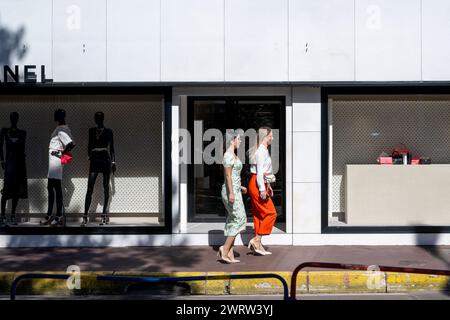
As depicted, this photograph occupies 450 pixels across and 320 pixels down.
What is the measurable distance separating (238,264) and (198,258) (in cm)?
80

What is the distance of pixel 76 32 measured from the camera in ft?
37.1

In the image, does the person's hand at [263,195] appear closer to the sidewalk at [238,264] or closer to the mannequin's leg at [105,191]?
the sidewalk at [238,264]

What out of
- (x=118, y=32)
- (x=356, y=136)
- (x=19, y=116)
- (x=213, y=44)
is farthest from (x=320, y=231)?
(x=19, y=116)

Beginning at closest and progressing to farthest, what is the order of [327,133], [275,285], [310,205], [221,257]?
[275,285], [221,257], [310,205], [327,133]

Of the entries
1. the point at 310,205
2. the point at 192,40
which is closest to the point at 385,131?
the point at 310,205

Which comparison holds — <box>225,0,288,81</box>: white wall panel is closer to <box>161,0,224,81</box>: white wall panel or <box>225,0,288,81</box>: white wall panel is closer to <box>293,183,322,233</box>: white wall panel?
<box>161,0,224,81</box>: white wall panel

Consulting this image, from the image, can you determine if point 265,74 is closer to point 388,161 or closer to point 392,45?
point 392,45

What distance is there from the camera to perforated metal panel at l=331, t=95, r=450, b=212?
12.2 metres

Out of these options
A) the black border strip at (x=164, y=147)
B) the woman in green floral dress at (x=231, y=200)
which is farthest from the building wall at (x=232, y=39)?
the woman in green floral dress at (x=231, y=200)

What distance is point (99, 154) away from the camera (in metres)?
12.1

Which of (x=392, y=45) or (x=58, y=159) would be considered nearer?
(x=392, y=45)

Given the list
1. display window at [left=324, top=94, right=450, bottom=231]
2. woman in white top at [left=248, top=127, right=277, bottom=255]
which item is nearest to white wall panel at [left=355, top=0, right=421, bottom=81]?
display window at [left=324, top=94, right=450, bottom=231]

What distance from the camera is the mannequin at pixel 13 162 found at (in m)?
12.1

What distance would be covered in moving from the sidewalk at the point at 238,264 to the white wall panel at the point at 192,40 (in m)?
3.00
